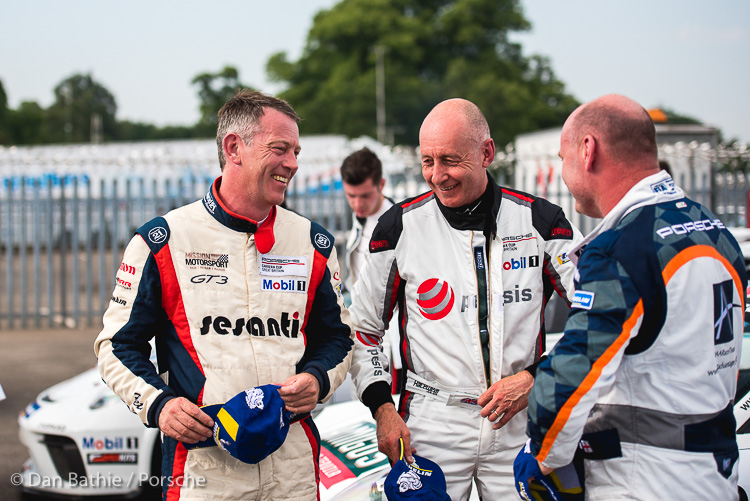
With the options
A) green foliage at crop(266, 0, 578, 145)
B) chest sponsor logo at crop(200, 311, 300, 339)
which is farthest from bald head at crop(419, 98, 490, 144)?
green foliage at crop(266, 0, 578, 145)

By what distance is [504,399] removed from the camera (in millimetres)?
2141

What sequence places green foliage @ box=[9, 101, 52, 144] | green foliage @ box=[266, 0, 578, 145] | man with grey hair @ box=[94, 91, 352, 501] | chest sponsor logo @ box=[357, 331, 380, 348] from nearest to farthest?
man with grey hair @ box=[94, 91, 352, 501] → chest sponsor logo @ box=[357, 331, 380, 348] → green foliage @ box=[266, 0, 578, 145] → green foliage @ box=[9, 101, 52, 144]

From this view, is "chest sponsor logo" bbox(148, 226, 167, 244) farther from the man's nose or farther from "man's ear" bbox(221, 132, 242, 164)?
the man's nose

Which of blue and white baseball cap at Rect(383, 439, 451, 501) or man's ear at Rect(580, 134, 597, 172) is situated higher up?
man's ear at Rect(580, 134, 597, 172)

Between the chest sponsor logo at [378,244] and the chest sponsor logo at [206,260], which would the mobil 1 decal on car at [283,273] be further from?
the chest sponsor logo at [378,244]

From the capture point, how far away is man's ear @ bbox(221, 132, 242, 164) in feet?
7.04

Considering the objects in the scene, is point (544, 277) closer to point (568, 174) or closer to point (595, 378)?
point (568, 174)

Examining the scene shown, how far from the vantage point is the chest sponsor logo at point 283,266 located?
2141 millimetres

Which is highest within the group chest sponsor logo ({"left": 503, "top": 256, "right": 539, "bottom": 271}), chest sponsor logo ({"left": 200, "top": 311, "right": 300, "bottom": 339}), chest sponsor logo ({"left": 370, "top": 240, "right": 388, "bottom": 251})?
chest sponsor logo ({"left": 370, "top": 240, "right": 388, "bottom": 251})

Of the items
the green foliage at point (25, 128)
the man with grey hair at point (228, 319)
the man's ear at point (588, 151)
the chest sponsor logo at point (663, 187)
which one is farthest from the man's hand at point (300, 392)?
the green foliage at point (25, 128)

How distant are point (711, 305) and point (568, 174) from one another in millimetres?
512

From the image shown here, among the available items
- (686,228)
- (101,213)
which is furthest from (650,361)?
(101,213)

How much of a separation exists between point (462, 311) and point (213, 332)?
2.75 feet

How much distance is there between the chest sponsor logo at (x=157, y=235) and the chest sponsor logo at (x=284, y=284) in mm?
339
